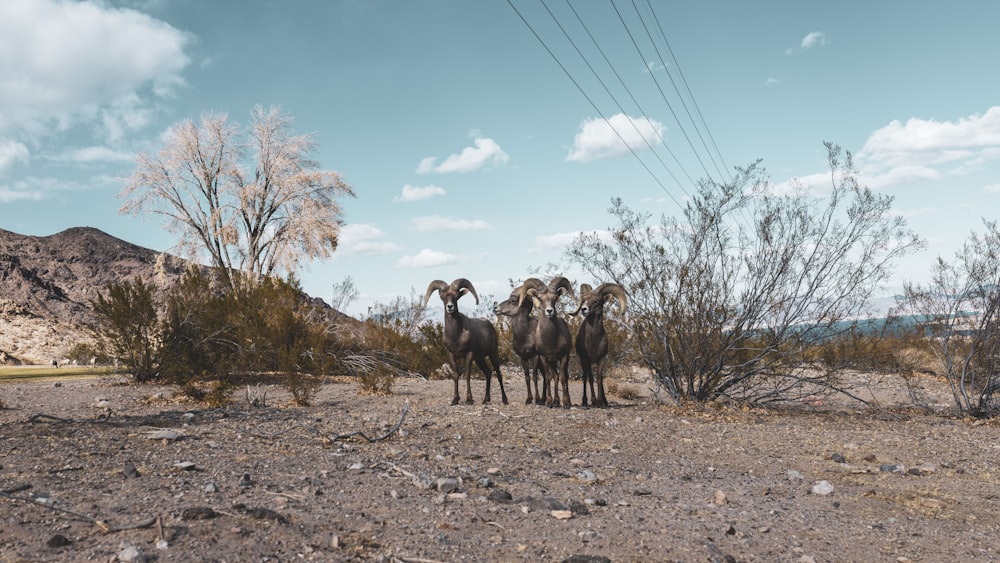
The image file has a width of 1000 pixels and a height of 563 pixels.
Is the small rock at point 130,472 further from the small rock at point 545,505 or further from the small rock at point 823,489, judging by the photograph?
the small rock at point 823,489

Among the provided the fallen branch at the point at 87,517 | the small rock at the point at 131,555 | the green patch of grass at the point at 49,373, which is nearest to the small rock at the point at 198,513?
the fallen branch at the point at 87,517

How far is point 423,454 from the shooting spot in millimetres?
6500

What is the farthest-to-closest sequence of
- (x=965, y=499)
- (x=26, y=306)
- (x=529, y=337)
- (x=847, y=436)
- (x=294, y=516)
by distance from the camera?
1. (x=26, y=306)
2. (x=529, y=337)
3. (x=847, y=436)
4. (x=965, y=499)
5. (x=294, y=516)

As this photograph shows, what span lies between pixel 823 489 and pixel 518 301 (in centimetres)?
608

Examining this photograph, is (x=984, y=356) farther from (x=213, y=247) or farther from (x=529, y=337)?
(x=213, y=247)

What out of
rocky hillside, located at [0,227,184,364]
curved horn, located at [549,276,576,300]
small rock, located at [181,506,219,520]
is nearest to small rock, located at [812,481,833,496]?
small rock, located at [181,506,219,520]

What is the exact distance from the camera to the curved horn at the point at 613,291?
33.9 feet

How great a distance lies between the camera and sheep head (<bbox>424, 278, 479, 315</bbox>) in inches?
423

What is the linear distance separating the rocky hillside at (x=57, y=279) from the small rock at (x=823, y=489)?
19.1 meters

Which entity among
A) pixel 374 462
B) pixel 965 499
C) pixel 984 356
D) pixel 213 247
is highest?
pixel 213 247

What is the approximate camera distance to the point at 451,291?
35.5 feet

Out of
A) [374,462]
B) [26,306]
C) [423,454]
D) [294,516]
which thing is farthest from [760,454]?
[26,306]

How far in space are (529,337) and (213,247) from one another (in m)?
23.2

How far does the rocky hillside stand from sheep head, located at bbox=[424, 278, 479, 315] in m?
12.6
